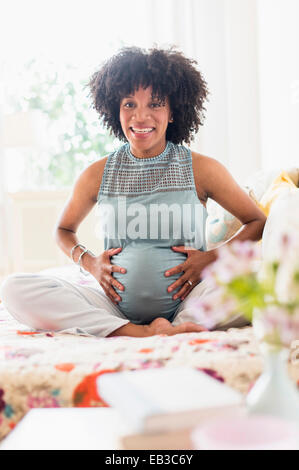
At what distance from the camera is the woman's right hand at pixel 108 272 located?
1.63 metres

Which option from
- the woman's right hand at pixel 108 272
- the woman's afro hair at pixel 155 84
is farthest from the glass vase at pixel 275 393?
the woman's afro hair at pixel 155 84

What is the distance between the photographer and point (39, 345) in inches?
51.3

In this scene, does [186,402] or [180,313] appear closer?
[186,402]

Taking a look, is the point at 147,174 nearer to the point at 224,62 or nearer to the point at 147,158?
the point at 147,158

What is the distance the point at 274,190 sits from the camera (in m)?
1.94

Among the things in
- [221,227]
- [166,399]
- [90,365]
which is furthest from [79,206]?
[166,399]

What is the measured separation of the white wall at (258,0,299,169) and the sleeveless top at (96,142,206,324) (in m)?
1.26

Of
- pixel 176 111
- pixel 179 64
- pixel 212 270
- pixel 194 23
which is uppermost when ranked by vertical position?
pixel 194 23

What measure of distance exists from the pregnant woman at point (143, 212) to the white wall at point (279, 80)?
45.1 inches

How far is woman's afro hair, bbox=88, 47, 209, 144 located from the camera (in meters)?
1.71

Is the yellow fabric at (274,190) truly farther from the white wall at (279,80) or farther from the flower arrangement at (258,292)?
the flower arrangement at (258,292)

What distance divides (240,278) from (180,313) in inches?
35.1

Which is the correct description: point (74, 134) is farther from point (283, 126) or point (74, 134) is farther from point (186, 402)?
point (186, 402)
